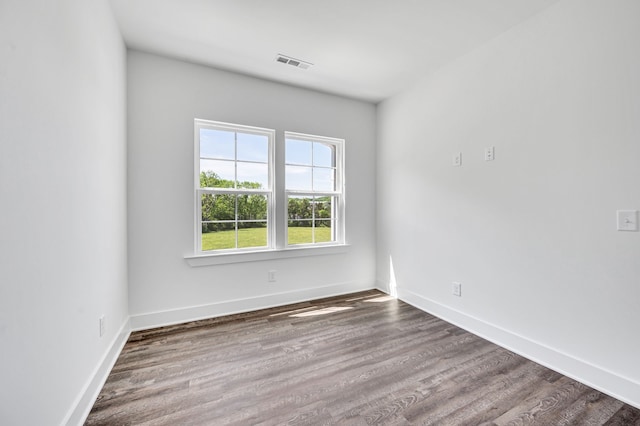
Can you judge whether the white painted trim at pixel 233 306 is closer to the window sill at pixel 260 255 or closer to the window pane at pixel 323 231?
the window sill at pixel 260 255

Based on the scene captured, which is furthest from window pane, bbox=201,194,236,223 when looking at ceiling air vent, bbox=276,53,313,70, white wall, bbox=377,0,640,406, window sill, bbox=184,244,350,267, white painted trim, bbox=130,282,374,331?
white wall, bbox=377,0,640,406

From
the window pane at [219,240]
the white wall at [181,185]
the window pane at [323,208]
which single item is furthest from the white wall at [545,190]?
the window pane at [219,240]

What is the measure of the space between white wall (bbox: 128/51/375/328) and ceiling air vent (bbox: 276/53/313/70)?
437 millimetres

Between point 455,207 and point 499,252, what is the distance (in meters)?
0.59

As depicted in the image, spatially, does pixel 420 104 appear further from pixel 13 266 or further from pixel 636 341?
pixel 13 266

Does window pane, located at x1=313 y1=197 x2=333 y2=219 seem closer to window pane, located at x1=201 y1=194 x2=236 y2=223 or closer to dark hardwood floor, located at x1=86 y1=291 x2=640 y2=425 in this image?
window pane, located at x1=201 y1=194 x2=236 y2=223

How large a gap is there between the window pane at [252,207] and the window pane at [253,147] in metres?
0.44

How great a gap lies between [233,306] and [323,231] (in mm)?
1426

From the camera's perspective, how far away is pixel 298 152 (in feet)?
11.2

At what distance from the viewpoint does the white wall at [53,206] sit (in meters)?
0.97

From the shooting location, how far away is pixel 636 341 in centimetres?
162

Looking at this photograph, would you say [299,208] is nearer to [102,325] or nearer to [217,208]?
[217,208]

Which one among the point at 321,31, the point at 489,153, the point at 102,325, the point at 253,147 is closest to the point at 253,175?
the point at 253,147

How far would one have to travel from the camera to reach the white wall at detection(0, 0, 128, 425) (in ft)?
3.20
